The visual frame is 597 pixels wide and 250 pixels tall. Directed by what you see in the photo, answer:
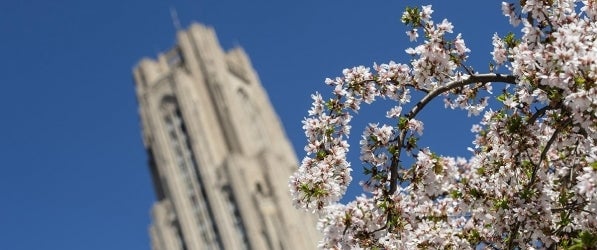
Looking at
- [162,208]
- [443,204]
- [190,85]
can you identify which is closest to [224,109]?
[190,85]

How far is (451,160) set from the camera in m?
11.3

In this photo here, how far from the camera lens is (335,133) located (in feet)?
35.2

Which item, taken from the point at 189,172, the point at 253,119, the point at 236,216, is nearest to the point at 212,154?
the point at 189,172

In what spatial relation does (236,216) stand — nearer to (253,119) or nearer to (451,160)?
(253,119)

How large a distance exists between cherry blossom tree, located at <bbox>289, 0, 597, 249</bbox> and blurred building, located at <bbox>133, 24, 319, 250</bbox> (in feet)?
244

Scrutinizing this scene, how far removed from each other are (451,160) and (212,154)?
82.7m

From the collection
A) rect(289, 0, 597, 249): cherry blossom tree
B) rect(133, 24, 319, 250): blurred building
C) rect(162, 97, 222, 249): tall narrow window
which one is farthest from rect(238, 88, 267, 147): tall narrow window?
rect(289, 0, 597, 249): cherry blossom tree

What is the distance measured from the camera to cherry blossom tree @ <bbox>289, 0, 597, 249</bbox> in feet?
32.0

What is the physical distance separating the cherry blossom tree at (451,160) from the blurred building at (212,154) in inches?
2932

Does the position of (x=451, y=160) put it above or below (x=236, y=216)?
below

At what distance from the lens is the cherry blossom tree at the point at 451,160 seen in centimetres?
975

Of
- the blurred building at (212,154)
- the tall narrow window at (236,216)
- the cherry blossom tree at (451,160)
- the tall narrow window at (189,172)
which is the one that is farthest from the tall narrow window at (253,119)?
the cherry blossom tree at (451,160)

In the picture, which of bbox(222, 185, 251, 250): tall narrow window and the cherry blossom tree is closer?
the cherry blossom tree

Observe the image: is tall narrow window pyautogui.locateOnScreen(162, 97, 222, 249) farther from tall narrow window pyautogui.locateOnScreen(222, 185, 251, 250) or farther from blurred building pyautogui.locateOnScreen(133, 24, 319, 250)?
tall narrow window pyautogui.locateOnScreen(222, 185, 251, 250)
